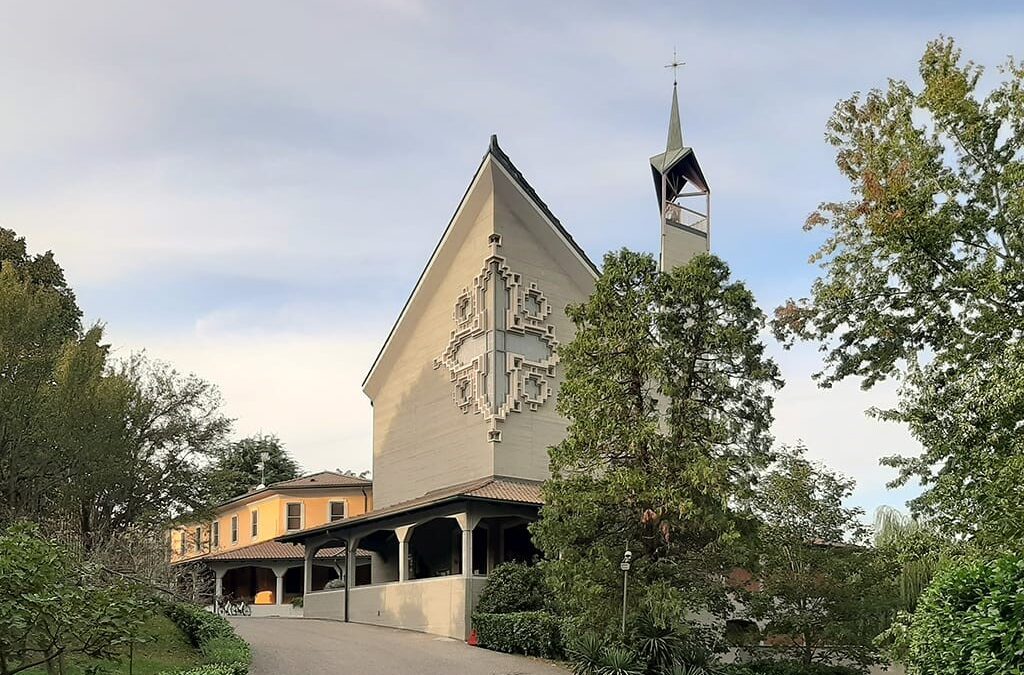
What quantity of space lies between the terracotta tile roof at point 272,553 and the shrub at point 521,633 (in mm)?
16757

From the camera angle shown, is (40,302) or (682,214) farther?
(682,214)

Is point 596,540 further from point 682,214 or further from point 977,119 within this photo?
point 682,214

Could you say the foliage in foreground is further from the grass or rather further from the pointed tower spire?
the pointed tower spire

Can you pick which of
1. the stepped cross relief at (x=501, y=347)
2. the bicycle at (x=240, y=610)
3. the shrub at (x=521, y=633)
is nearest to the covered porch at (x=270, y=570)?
the bicycle at (x=240, y=610)

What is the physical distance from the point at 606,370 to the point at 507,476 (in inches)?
356

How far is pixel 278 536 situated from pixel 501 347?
16041mm

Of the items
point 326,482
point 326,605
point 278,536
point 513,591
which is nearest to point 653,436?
point 513,591

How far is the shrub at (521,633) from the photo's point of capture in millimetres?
22766

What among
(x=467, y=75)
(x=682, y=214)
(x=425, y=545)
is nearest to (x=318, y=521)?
(x=425, y=545)

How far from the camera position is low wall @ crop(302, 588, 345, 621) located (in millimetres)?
32031

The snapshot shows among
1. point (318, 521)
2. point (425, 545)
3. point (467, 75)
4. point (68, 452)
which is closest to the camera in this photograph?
point (467, 75)

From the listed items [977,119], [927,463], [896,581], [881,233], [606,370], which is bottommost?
[896,581]

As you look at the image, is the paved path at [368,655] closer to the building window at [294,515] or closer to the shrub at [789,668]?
the shrub at [789,668]

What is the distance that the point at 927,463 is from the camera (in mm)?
16156
